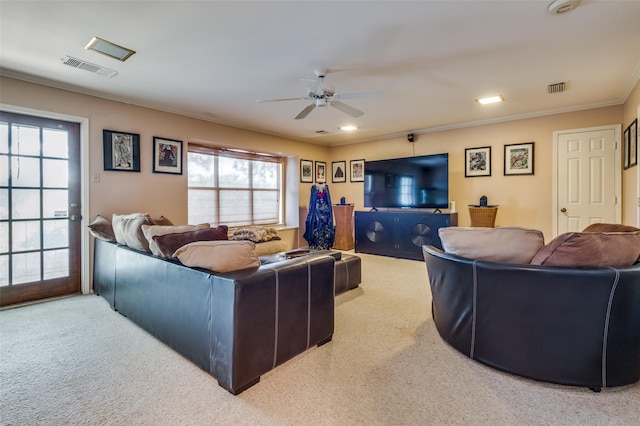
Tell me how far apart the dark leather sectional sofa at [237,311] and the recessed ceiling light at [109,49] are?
1657mm

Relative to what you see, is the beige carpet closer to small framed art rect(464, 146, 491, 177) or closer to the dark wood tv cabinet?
the dark wood tv cabinet

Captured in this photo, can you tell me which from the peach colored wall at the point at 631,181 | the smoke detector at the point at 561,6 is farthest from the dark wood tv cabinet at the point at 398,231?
the smoke detector at the point at 561,6

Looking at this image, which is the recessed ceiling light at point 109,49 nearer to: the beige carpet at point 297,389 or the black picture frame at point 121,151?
the black picture frame at point 121,151

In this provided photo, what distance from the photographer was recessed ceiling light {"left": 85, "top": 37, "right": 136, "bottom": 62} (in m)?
2.37

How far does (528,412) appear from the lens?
1.51 metres

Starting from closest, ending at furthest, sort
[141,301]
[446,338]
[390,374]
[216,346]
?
[216,346] < [390,374] < [446,338] < [141,301]

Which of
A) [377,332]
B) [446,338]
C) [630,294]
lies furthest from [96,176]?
[630,294]

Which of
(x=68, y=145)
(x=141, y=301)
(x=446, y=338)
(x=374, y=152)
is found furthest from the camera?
(x=374, y=152)

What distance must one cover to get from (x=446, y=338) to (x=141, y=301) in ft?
7.56

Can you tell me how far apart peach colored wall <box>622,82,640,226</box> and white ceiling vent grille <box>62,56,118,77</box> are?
5.19 meters

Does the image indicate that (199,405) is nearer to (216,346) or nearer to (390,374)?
(216,346)

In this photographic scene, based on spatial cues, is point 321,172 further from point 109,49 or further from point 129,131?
point 109,49

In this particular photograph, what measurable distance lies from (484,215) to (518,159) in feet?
3.28

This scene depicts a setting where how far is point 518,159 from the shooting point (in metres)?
4.69
